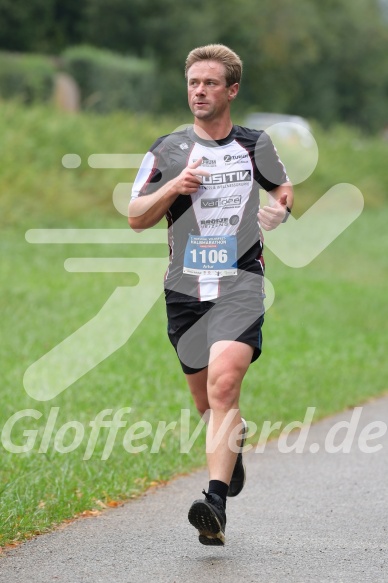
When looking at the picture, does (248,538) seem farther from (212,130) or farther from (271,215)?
(212,130)

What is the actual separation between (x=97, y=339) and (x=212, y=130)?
7.19 m

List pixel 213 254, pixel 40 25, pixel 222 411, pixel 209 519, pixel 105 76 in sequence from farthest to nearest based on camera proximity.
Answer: pixel 40 25 < pixel 105 76 < pixel 213 254 < pixel 222 411 < pixel 209 519

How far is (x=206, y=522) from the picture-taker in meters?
5.43

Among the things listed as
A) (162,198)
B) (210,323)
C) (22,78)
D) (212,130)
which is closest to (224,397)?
(210,323)

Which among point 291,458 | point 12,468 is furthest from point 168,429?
point 12,468

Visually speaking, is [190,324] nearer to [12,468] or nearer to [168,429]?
[12,468]

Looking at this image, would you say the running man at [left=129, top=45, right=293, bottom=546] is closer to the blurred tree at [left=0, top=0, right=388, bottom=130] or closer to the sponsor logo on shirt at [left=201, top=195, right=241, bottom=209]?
the sponsor logo on shirt at [left=201, top=195, right=241, bottom=209]

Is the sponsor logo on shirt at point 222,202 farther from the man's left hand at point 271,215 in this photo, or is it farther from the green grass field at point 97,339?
the green grass field at point 97,339

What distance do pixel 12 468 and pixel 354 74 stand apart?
64573 mm

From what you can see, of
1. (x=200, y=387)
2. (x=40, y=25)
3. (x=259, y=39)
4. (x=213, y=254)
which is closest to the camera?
(x=213, y=254)

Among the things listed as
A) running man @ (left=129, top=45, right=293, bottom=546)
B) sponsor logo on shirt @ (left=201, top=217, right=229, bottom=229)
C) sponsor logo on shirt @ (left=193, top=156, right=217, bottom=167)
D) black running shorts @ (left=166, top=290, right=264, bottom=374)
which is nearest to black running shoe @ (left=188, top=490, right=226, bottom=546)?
running man @ (left=129, top=45, right=293, bottom=546)

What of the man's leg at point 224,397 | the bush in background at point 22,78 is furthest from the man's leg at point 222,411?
the bush in background at point 22,78

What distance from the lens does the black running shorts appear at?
5904 millimetres

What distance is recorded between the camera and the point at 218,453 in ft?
18.7
